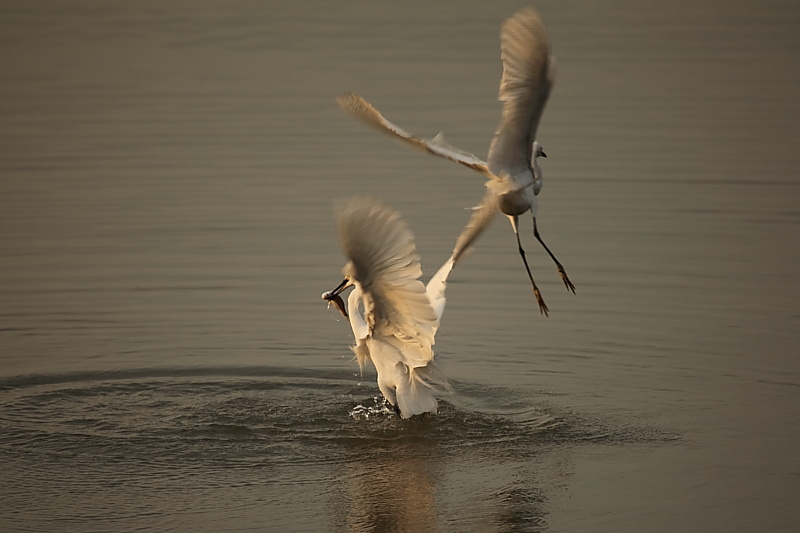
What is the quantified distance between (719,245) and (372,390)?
5.10 m

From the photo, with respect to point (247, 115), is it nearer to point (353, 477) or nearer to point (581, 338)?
point (581, 338)

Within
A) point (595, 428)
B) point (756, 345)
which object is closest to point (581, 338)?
point (756, 345)

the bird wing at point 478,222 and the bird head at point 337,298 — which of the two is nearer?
the bird wing at point 478,222

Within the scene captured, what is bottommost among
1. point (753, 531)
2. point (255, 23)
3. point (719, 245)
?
point (753, 531)

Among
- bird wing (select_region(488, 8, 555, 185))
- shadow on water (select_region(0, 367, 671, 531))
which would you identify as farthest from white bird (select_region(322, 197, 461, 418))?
bird wing (select_region(488, 8, 555, 185))

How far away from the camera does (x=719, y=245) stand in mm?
15469

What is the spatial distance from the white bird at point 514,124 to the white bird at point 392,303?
69 centimetres

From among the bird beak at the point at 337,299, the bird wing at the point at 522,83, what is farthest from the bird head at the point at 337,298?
the bird wing at the point at 522,83

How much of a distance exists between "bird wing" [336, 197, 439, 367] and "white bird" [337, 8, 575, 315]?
1075mm

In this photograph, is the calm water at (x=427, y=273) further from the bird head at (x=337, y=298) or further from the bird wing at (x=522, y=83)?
the bird wing at (x=522, y=83)

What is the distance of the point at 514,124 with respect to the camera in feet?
35.0

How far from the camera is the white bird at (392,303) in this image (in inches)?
371

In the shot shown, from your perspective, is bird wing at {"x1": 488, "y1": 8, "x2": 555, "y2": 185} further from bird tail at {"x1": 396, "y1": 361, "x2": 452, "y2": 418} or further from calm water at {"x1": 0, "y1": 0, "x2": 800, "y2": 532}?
calm water at {"x1": 0, "y1": 0, "x2": 800, "y2": 532}

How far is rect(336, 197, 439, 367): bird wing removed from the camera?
935 centimetres
